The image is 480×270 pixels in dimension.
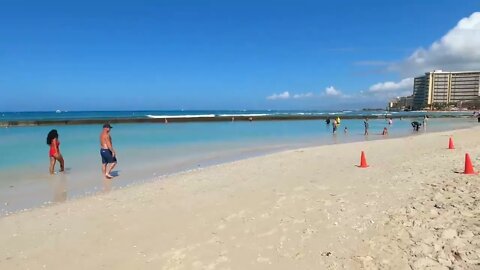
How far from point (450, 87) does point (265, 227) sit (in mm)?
188674

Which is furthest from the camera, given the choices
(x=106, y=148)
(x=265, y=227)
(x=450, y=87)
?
(x=450, y=87)

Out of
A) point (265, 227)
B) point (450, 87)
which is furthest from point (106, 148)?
point (450, 87)

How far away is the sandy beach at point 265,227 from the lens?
4.66 meters

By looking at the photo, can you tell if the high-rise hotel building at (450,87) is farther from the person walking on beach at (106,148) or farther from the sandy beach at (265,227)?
the sandy beach at (265,227)

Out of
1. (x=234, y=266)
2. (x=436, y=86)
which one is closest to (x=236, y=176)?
(x=234, y=266)

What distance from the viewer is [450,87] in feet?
556

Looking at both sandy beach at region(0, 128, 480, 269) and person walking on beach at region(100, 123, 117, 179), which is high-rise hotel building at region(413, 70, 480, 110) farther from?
sandy beach at region(0, 128, 480, 269)

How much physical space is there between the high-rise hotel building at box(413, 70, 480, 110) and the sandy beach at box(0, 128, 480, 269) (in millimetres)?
174386

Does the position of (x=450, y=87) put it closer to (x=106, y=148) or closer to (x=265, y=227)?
(x=106, y=148)

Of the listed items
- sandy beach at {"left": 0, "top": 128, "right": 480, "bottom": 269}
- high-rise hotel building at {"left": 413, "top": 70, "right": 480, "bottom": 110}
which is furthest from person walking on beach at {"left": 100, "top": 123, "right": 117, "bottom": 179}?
high-rise hotel building at {"left": 413, "top": 70, "right": 480, "bottom": 110}

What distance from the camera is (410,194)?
7.14 metres

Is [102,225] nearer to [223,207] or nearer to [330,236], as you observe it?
[223,207]

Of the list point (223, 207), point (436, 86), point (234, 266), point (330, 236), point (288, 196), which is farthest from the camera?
point (436, 86)

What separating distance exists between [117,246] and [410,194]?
516 cm
